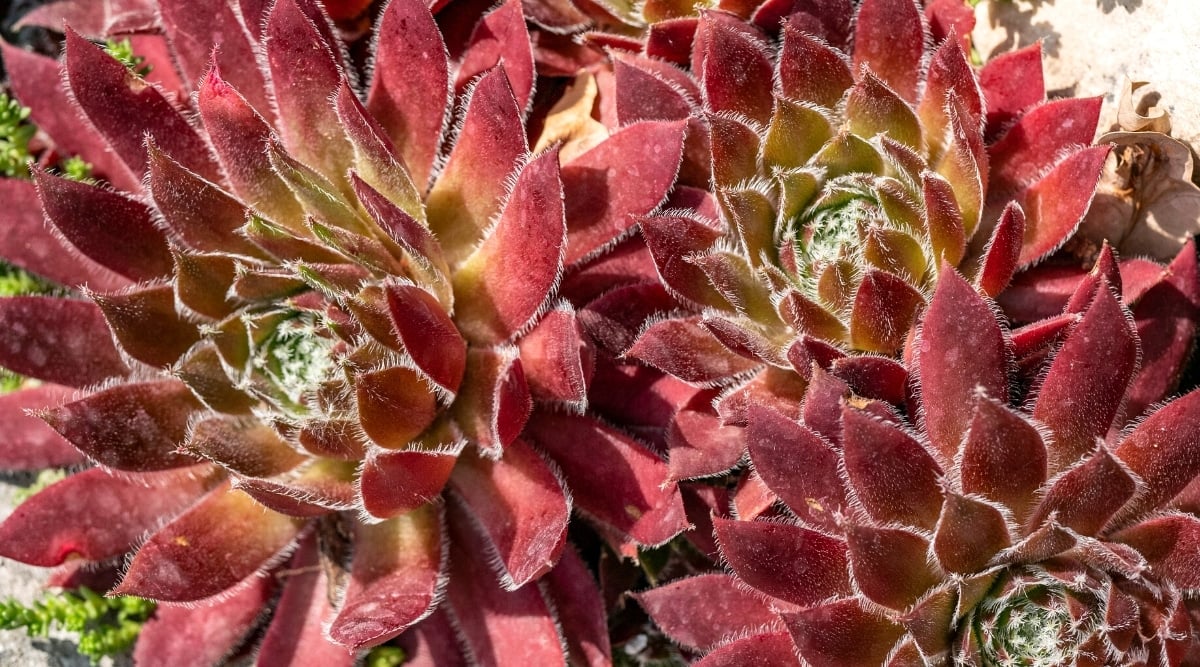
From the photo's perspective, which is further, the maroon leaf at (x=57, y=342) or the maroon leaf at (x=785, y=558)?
the maroon leaf at (x=57, y=342)

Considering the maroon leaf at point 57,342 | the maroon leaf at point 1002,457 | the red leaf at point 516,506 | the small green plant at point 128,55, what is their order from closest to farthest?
the maroon leaf at point 1002,457
the red leaf at point 516,506
the maroon leaf at point 57,342
the small green plant at point 128,55

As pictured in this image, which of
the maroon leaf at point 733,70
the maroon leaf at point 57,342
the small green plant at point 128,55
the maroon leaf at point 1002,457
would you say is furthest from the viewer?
the small green plant at point 128,55

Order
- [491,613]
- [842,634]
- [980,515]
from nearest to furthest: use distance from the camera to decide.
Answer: [980,515], [842,634], [491,613]

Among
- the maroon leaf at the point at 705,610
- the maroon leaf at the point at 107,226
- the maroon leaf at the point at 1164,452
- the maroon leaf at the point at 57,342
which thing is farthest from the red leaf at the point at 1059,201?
the maroon leaf at the point at 57,342

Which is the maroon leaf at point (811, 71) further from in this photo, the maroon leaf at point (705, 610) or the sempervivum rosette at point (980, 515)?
the maroon leaf at point (705, 610)

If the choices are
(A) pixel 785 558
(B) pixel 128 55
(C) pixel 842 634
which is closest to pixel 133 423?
(B) pixel 128 55

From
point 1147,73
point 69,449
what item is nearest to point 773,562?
point 1147,73

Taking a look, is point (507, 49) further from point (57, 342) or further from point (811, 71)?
point (57, 342)

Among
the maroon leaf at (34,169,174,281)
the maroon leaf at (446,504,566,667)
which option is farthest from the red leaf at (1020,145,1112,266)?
the maroon leaf at (34,169,174,281)
